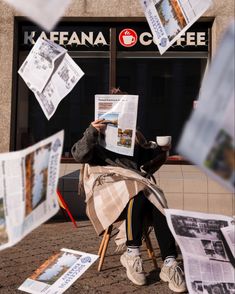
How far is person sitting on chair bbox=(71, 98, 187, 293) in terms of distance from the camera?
3.13 meters

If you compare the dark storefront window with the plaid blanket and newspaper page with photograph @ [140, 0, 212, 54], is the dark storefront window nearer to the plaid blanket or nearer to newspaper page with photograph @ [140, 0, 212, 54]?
the plaid blanket

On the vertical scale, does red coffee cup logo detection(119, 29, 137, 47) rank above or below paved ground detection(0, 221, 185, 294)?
above

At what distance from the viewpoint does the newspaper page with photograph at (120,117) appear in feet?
10.3

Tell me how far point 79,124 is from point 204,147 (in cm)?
553

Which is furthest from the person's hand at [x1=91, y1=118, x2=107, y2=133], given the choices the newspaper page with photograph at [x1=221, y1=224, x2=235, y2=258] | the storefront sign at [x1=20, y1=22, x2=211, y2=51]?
the storefront sign at [x1=20, y1=22, x2=211, y2=51]

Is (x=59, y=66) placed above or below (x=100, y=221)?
above

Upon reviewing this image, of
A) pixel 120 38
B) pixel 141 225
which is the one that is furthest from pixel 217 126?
pixel 120 38

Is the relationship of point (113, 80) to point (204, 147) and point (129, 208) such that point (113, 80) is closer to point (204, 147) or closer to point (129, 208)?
point (129, 208)

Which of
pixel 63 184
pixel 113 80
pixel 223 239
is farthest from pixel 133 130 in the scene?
pixel 113 80

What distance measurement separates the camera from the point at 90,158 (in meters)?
3.46

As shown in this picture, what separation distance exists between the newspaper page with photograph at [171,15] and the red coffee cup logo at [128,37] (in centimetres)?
369

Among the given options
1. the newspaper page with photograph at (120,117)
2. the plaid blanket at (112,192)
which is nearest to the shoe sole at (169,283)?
the plaid blanket at (112,192)

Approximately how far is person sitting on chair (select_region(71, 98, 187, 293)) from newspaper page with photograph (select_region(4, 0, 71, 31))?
4.60 feet

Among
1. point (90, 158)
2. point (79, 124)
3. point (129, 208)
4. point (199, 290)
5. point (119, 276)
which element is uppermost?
point (79, 124)
